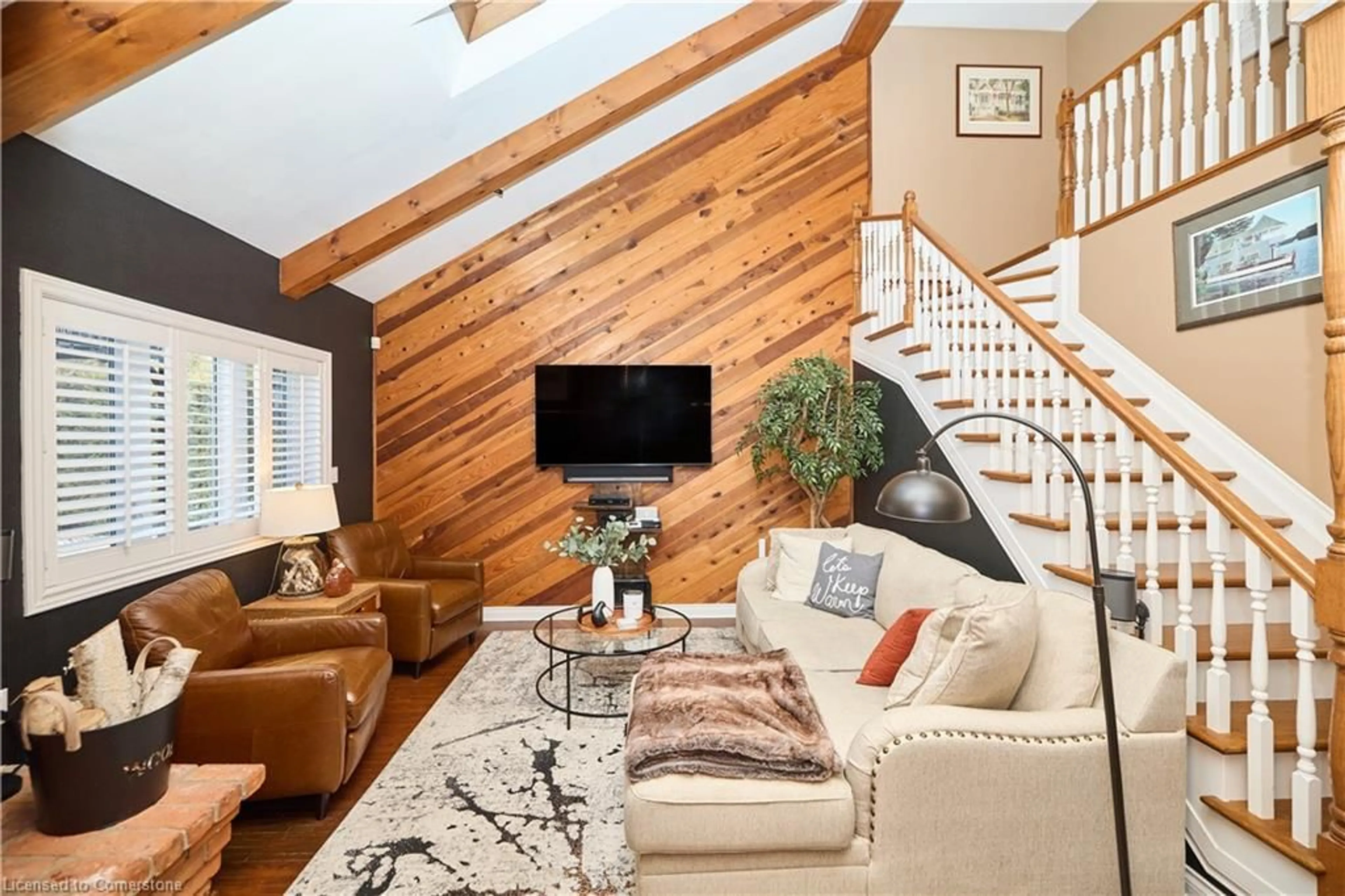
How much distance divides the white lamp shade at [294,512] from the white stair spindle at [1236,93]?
5.05 meters

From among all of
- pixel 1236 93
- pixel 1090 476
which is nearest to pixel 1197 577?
pixel 1090 476

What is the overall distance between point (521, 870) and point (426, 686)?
192 cm

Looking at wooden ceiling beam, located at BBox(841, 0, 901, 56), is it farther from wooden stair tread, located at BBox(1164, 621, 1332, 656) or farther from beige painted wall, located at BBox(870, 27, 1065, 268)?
wooden stair tread, located at BBox(1164, 621, 1332, 656)

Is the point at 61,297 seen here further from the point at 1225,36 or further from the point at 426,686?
the point at 1225,36

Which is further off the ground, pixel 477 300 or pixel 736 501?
pixel 477 300

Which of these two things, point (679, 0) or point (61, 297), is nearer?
point (61, 297)

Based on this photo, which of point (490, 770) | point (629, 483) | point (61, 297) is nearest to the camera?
point (61, 297)

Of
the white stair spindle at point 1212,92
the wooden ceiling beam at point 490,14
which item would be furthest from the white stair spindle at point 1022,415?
the wooden ceiling beam at point 490,14

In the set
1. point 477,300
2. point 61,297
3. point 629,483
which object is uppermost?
point 477,300

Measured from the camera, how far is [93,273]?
2.57 metres

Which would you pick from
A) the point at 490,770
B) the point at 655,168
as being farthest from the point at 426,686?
the point at 655,168

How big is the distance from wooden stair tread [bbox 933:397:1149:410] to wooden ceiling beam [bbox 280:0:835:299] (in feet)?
8.63

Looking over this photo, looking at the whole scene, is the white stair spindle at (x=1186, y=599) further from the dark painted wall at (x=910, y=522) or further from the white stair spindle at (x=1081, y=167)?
the white stair spindle at (x=1081, y=167)

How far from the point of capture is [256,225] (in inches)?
137
